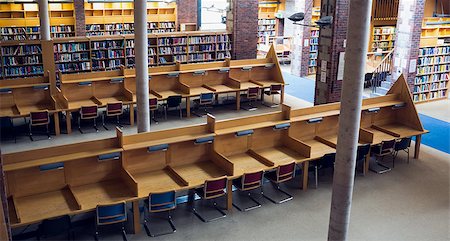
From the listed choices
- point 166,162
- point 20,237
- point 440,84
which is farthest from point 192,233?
point 440,84

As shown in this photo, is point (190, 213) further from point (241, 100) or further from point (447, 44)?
point (447, 44)

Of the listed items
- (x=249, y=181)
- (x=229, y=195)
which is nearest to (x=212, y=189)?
(x=229, y=195)

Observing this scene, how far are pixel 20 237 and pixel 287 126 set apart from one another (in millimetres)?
4552

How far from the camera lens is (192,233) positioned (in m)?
6.73

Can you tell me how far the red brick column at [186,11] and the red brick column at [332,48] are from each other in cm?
910

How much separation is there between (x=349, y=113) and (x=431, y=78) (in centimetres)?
970

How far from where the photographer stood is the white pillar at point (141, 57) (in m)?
→ 8.56

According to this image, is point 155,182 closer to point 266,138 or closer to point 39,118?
point 266,138

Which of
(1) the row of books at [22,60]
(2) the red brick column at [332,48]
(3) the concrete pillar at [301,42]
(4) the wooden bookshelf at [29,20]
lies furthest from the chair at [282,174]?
(4) the wooden bookshelf at [29,20]

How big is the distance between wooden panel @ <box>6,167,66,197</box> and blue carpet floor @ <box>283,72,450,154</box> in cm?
793

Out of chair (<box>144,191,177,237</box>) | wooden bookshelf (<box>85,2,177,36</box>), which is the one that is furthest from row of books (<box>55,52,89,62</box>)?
chair (<box>144,191,177,237</box>)

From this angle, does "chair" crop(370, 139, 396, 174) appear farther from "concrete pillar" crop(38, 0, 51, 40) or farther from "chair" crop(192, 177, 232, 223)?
"concrete pillar" crop(38, 0, 51, 40)

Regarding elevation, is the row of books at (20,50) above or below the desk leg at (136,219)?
above

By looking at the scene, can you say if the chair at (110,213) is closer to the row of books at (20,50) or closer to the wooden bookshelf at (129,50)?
the wooden bookshelf at (129,50)
